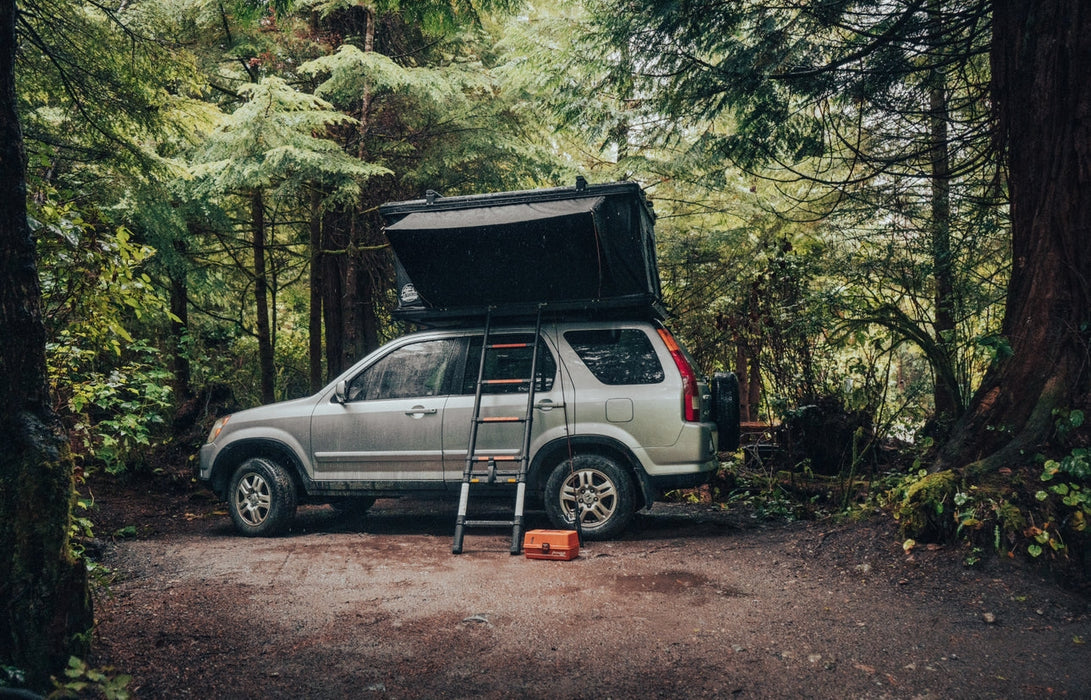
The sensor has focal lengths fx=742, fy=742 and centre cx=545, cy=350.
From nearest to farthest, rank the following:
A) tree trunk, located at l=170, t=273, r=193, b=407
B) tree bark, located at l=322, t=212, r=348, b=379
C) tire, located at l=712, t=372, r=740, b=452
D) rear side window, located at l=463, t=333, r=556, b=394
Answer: rear side window, located at l=463, t=333, r=556, b=394 < tire, located at l=712, t=372, r=740, b=452 < tree bark, located at l=322, t=212, r=348, b=379 < tree trunk, located at l=170, t=273, r=193, b=407

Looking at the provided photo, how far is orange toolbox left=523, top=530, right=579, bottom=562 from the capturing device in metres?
6.05

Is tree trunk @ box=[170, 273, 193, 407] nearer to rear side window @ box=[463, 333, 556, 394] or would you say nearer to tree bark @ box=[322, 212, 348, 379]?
tree bark @ box=[322, 212, 348, 379]

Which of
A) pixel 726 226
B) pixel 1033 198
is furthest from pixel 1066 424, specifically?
pixel 726 226

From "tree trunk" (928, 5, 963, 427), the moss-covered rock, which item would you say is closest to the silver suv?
the moss-covered rock

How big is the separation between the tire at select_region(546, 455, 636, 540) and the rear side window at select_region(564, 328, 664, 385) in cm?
79

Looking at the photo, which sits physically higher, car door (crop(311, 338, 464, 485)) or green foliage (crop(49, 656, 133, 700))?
car door (crop(311, 338, 464, 485))

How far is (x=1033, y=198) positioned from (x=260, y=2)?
18.8 ft

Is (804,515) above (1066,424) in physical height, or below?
below

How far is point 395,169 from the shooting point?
11.0m

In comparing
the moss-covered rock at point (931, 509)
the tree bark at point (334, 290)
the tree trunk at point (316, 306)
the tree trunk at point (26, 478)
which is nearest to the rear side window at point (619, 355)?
the moss-covered rock at point (931, 509)

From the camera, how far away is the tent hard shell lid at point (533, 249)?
22.1 feet

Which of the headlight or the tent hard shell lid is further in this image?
the headlight

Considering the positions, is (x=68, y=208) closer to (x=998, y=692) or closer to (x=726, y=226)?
(x=998, y=692)

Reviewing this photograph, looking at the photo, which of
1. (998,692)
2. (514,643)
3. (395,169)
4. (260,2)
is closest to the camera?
(998,692)
